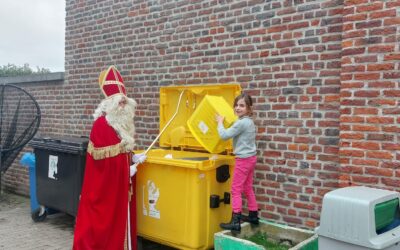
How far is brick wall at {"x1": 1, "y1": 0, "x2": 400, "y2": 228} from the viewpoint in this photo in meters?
3.38

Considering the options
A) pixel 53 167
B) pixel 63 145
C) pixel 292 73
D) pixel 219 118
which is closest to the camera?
pixel 219 118

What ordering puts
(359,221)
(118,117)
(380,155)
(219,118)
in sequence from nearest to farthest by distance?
(359,221) → (380,155) → (219,118) → (118,117)

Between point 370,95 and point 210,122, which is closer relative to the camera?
point 370,95

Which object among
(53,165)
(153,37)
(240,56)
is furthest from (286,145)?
(53,165)

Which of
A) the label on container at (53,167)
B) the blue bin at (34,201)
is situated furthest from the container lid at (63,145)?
the blue bin at (34,201)

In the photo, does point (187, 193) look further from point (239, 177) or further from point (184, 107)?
point (184, 107)

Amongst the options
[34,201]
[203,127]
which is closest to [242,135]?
[203,127]

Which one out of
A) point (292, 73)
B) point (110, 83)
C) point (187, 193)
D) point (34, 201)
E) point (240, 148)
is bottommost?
point (34, 201)

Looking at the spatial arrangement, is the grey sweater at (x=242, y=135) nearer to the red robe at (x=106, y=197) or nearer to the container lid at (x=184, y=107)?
the container lid at (x=184, y=107)

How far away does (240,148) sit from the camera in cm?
385

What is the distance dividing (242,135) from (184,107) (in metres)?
1.15

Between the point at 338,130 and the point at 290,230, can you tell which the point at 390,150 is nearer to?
the point at 338,130

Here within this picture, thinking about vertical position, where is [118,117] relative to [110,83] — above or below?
below

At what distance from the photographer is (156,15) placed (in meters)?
5.40
